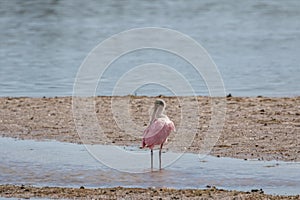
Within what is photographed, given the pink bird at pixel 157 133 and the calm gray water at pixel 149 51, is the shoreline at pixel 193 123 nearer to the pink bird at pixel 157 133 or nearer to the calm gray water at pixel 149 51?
the pink bird at pixel 157 133

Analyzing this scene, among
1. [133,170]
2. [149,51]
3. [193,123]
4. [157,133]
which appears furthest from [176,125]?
[149,51]

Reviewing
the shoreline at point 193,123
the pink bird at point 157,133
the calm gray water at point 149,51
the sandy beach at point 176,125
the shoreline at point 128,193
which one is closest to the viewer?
the shoreline at point 128,193

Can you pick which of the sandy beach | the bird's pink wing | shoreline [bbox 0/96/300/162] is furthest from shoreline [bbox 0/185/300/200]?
shoreline [bbox 0/96/300/162]

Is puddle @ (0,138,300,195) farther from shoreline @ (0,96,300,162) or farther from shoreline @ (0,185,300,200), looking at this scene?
shoreline @ (0,96,300,162)

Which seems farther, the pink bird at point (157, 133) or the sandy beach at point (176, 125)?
the pink bird at point (157, 133)

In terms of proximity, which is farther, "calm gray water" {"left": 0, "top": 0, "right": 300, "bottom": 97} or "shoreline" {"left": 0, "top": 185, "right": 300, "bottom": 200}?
"calm gray water" {"left": 0, "top": 0, "right": 300, "bottom": 97}

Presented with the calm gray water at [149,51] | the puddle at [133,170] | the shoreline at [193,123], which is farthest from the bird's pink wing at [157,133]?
the calm gray water at [149,51]

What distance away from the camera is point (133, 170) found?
38.4ft

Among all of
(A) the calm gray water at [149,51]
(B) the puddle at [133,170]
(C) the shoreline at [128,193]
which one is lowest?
(C) the shoreline at [128,193]

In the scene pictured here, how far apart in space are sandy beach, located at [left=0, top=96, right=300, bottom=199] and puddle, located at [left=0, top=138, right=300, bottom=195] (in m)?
0.41

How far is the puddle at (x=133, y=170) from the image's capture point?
10.9m

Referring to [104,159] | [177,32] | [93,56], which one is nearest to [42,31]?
[177,32]

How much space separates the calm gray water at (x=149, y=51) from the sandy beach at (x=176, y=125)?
2.04m

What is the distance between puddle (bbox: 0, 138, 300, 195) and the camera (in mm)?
10875
